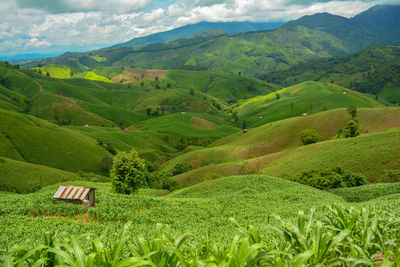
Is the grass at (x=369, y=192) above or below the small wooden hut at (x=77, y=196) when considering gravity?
below

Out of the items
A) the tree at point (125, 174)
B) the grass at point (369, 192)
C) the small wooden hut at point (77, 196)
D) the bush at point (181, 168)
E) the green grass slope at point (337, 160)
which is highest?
the small wooden hut at point (77, 196)

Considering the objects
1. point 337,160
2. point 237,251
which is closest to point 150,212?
point 237,251

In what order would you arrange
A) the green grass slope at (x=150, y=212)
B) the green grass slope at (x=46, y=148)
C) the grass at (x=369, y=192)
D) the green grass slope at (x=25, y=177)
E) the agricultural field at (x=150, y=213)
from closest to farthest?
the agricultural field at (x=150, y=213), the green grass slope at (x=150, y=212), the grass at (x=369, y=192), the green grass slope at (x=25, y=177), the green grass slope at (x=46, y=148)

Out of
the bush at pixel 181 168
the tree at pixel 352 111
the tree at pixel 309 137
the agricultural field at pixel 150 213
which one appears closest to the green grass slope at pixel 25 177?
the bush at pixel 181 168

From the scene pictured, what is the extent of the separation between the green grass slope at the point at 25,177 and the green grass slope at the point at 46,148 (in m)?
22.6

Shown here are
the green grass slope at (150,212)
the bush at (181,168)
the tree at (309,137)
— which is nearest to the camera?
the green grass slope at (150,212)

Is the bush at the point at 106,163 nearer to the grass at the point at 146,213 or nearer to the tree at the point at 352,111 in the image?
the grass at the point at 146,213

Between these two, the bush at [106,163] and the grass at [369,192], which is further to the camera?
the bush at [106,163]

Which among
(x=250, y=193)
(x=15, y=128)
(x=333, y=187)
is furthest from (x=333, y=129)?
(x=15, y=128)

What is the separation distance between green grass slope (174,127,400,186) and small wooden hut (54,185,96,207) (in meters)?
50.9

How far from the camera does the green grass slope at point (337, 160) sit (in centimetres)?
6669

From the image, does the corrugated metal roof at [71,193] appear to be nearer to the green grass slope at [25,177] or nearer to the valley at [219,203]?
the valley at [219,203]

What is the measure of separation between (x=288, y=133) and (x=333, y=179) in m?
79.7

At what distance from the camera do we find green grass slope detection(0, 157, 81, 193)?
78.3 metres
